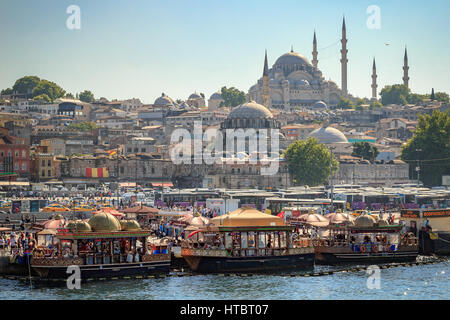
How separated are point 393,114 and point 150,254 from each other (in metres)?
127

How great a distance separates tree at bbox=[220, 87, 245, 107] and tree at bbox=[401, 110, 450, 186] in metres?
77.4

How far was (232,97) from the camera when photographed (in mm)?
163000

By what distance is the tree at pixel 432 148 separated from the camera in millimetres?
82125

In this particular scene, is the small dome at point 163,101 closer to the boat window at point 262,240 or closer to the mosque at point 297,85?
the mosque at point 297,85

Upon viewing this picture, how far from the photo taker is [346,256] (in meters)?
34.1

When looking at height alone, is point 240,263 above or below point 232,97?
below

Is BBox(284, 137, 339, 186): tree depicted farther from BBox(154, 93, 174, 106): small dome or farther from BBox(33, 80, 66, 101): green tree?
BBox(33, 80, 66, 101): green tree

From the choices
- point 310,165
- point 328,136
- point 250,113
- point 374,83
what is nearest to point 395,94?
point 374,83

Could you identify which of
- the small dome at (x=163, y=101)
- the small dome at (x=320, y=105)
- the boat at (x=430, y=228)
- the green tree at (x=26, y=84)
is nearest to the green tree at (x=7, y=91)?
the green tree at (x=26, y=84)

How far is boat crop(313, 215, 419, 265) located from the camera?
3409 cm

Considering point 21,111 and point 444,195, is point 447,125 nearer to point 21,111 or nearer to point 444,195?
point 444,195

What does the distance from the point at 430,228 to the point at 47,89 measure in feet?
435

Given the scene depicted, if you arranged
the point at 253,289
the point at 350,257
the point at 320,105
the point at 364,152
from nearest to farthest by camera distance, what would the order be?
the point at 253,289 < the point at 350,257 < the point at 364,152 < the point at 320,105

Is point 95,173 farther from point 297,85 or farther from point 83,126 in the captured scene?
point 297,85
